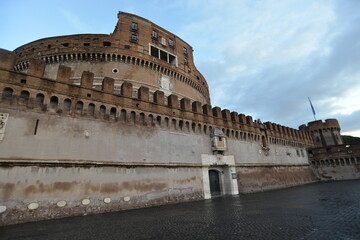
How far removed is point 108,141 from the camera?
37.4 ft

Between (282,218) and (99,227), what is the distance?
7.47m

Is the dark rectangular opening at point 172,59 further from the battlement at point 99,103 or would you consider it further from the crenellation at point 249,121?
the crenellation at point 249,121

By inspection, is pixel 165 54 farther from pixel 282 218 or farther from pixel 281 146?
pixel 282 218

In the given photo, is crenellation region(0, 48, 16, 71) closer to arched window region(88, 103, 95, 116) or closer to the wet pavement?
arched window region(88, 103, 95, 116)

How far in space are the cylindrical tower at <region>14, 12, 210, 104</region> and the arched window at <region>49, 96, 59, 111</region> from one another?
12691 mm

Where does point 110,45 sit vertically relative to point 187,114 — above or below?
above

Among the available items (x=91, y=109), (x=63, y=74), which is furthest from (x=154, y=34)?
(x=91, y=109)

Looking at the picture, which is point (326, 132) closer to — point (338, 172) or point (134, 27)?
point (338, 172)

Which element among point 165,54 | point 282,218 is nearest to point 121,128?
point 282,218

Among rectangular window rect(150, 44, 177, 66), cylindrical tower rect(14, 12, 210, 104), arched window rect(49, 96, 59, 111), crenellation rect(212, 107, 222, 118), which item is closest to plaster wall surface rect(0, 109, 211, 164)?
arched window rect(49, 96, 59, 111)

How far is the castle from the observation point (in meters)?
8.95

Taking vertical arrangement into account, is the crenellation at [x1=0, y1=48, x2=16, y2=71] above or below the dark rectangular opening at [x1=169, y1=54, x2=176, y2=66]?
below

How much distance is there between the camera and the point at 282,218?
7.52m

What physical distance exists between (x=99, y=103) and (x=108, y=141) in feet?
8.37
